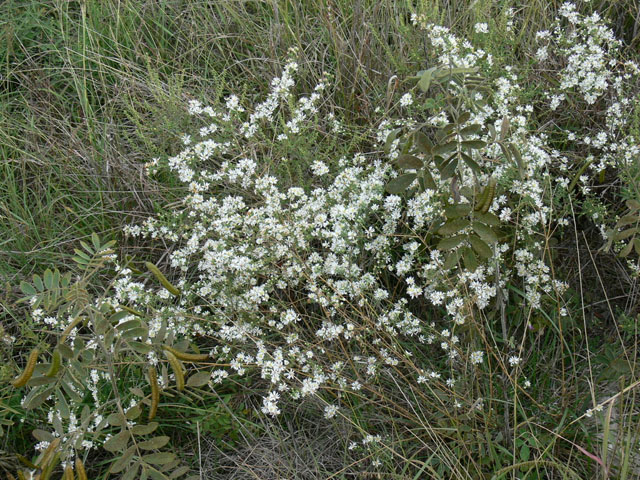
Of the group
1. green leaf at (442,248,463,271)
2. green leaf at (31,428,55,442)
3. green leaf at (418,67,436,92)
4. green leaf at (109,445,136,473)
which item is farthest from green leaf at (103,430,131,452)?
green leaf at (418,67,436,92)

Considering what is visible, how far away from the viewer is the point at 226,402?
2590 millimetres

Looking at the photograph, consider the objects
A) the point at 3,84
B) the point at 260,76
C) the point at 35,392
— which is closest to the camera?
the point at 35,392

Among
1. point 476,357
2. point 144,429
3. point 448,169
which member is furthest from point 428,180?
point 144,429

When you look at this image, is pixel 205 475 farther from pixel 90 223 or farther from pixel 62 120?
pixel 62 120

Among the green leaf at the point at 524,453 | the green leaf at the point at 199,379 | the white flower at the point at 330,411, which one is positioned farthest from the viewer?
the white flower at the point at 330,411

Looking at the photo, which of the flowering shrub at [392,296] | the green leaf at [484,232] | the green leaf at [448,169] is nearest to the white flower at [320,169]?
the flowering shrub at [392,296]

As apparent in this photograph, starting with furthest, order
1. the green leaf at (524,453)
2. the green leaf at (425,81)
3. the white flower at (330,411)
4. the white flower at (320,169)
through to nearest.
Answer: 1. the white flower at (320,169)
2. the white flower at (330,411)
3. the green leaf at (524,453)
4. the green leaf at (425,81)

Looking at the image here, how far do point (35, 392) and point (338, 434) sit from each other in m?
1.06

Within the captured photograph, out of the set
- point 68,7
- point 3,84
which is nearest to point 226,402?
point 3,84

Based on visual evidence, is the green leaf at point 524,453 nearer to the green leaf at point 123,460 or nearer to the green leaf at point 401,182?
the green leaf at point 401,182

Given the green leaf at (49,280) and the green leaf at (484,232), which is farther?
the green leaf at (49,280)

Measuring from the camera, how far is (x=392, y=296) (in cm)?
251

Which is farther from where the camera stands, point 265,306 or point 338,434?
point 265,306

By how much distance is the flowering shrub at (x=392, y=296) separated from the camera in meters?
2.14
